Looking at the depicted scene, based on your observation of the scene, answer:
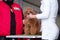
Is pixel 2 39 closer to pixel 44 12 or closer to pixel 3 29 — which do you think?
pixel 3 29

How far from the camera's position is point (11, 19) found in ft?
8.21

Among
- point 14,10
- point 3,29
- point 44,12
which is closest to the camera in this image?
point 44,12

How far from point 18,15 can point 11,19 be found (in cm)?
15

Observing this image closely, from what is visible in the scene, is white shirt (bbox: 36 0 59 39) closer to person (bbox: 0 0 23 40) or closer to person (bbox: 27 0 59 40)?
person (bbox: 27 0 59 40)

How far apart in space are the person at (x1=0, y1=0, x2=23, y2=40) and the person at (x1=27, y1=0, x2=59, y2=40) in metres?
0.45

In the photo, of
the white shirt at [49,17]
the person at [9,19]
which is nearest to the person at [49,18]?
the white shirt at [49,17]

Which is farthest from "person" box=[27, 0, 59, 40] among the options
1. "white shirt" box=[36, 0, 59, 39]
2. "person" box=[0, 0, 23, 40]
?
"person" box=[0, 0, 23, 40]

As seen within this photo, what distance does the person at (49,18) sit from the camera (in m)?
2.11

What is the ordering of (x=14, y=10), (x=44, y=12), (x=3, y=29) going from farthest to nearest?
(x=14, y=10)
(x=3, y=29)
(x=44, y=12)

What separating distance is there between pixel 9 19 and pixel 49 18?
55 centimetres

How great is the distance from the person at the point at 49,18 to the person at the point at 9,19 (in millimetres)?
452

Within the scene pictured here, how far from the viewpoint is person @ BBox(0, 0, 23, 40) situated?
7.99 ft

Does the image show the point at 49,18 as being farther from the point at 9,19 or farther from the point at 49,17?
the point at 9,19

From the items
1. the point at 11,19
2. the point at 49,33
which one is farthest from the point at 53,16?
the point at 11,19
